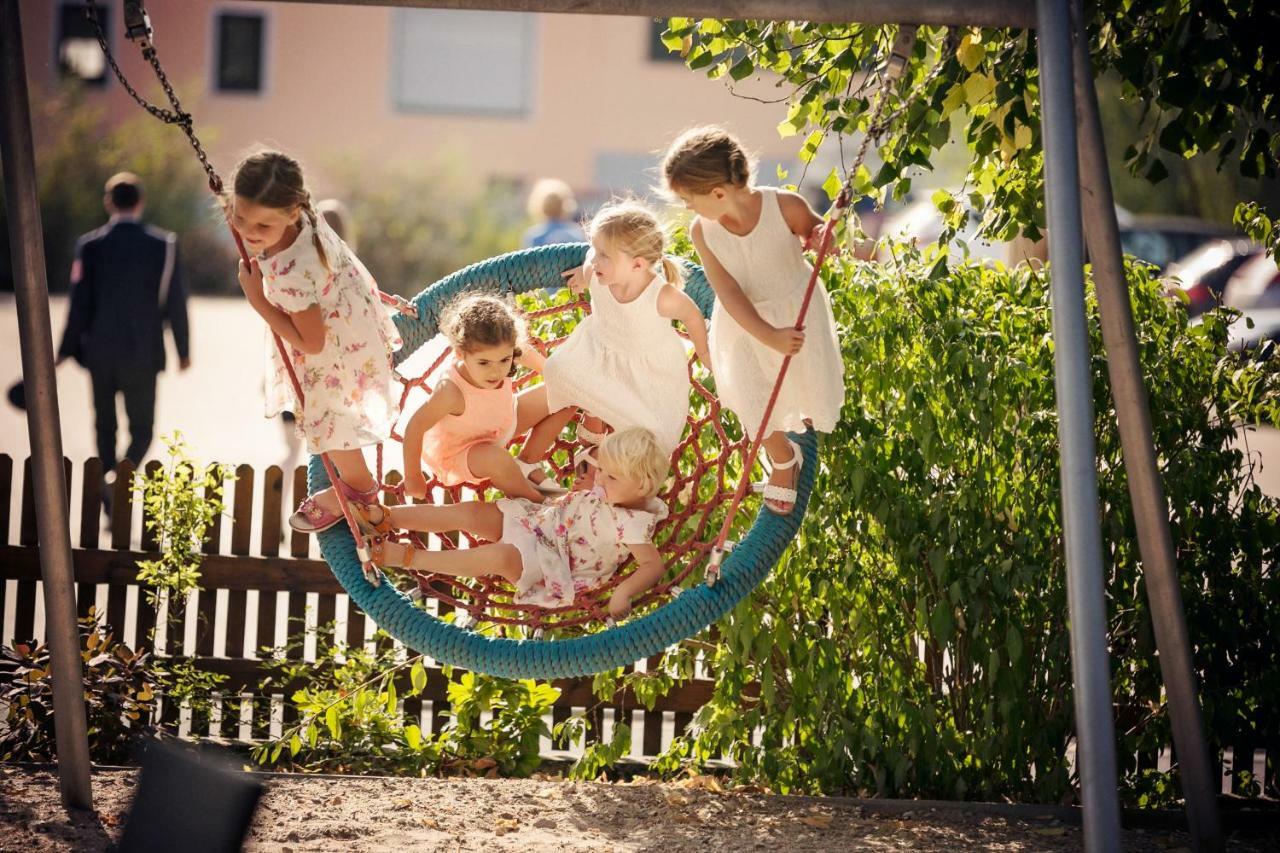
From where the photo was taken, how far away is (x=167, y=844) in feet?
9.49

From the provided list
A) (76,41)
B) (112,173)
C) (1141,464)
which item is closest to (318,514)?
(1141,464)

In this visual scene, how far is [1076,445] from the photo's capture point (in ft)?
10.7

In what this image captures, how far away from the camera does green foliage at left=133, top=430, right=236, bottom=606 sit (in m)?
4.97

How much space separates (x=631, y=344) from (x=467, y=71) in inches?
997

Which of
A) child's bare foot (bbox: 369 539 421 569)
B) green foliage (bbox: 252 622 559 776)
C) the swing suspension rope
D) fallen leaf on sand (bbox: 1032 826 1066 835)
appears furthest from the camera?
green foliage (bbox: 252 622 559 776)

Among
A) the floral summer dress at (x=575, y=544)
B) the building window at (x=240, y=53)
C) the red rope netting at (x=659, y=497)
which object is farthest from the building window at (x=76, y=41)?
the floral summer dress at (x=575, y=544)

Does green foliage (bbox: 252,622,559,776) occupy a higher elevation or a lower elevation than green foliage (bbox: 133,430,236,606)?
lower

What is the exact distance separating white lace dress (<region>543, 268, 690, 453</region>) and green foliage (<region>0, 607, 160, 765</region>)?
1.72 meters

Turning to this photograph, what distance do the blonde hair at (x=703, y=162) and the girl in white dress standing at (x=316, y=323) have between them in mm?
866

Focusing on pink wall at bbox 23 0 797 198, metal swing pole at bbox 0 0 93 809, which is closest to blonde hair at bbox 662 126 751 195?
metal swing pole at bbox 0 0 93 809

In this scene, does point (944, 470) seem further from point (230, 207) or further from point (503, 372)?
point (230, 207)

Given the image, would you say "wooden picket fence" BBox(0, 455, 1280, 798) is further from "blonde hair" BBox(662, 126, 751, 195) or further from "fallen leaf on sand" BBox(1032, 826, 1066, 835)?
"blonde hair" BBox(662, 126, 751, 195)

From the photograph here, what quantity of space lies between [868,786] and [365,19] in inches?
1003

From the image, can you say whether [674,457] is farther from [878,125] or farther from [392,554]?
[878,125]
